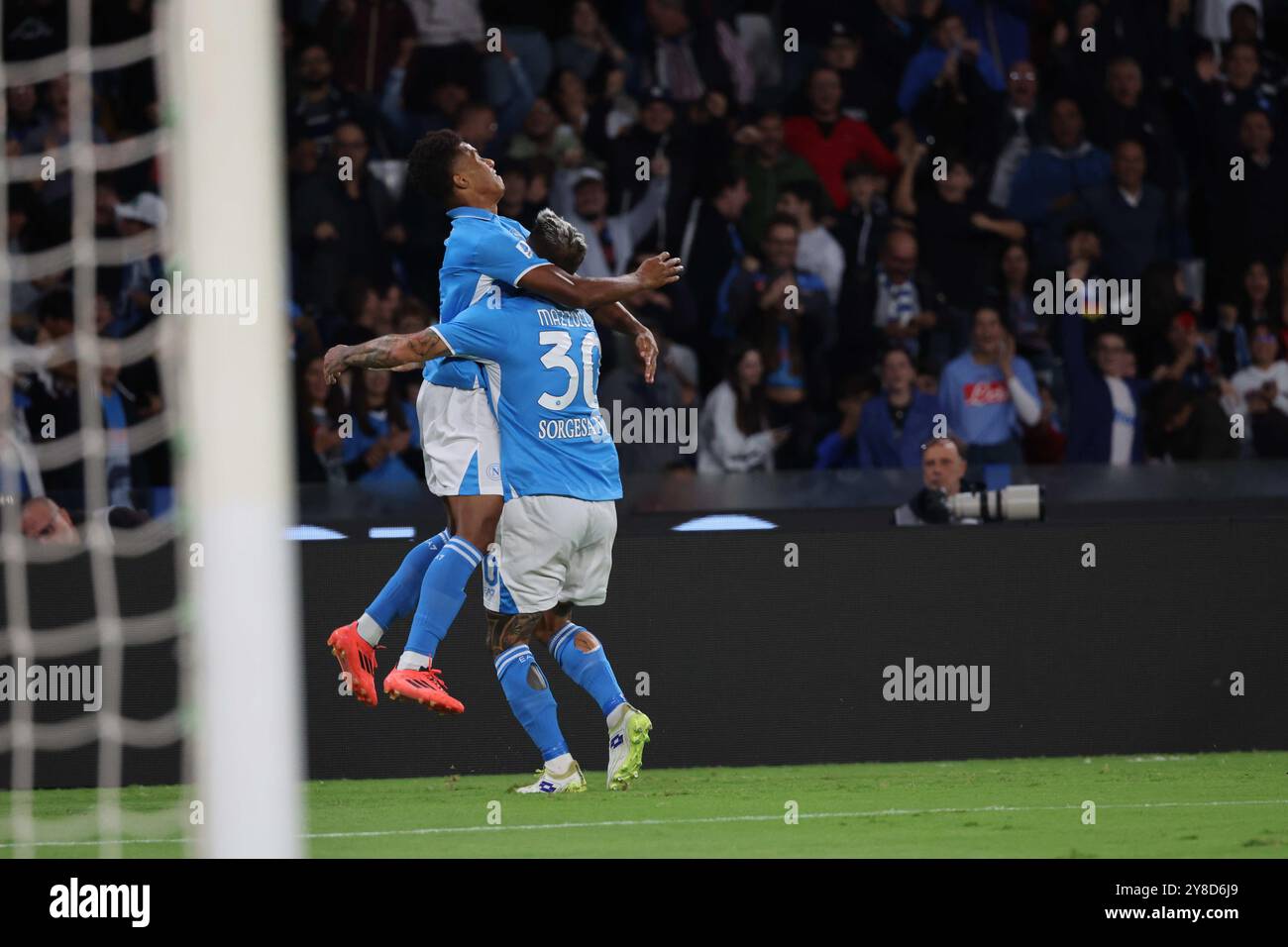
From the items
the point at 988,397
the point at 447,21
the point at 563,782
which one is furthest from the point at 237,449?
the point at 447,21

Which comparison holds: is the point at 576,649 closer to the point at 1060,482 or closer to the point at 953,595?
the point at 953,595

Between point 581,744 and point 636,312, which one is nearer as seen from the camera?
point 581,744

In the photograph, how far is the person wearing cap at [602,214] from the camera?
11977 mm

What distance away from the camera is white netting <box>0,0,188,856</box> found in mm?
8148

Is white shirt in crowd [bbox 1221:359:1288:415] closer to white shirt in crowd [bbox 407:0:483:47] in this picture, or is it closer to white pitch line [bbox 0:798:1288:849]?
white pitch line [bbox 0:798:1288:849]

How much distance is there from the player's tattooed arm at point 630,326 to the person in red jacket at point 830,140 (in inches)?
168

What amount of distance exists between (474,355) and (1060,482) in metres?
3.45

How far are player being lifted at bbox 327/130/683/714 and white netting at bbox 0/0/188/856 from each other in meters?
0.99

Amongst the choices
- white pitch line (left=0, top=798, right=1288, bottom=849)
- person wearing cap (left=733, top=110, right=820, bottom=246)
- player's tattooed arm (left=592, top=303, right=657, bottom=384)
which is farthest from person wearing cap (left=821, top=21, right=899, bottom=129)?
white pitch line (left=0, top=798, right=1288, bottom=849)

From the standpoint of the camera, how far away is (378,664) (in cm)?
930

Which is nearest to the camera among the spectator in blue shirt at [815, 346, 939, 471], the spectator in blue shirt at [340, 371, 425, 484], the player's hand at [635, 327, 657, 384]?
the player's hand at [635, 327, 657, 384]

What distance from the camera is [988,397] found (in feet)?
37.1

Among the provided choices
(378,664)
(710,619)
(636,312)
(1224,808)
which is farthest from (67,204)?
(1224,808)

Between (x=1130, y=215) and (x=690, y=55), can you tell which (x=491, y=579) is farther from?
(x=690, y=55)
